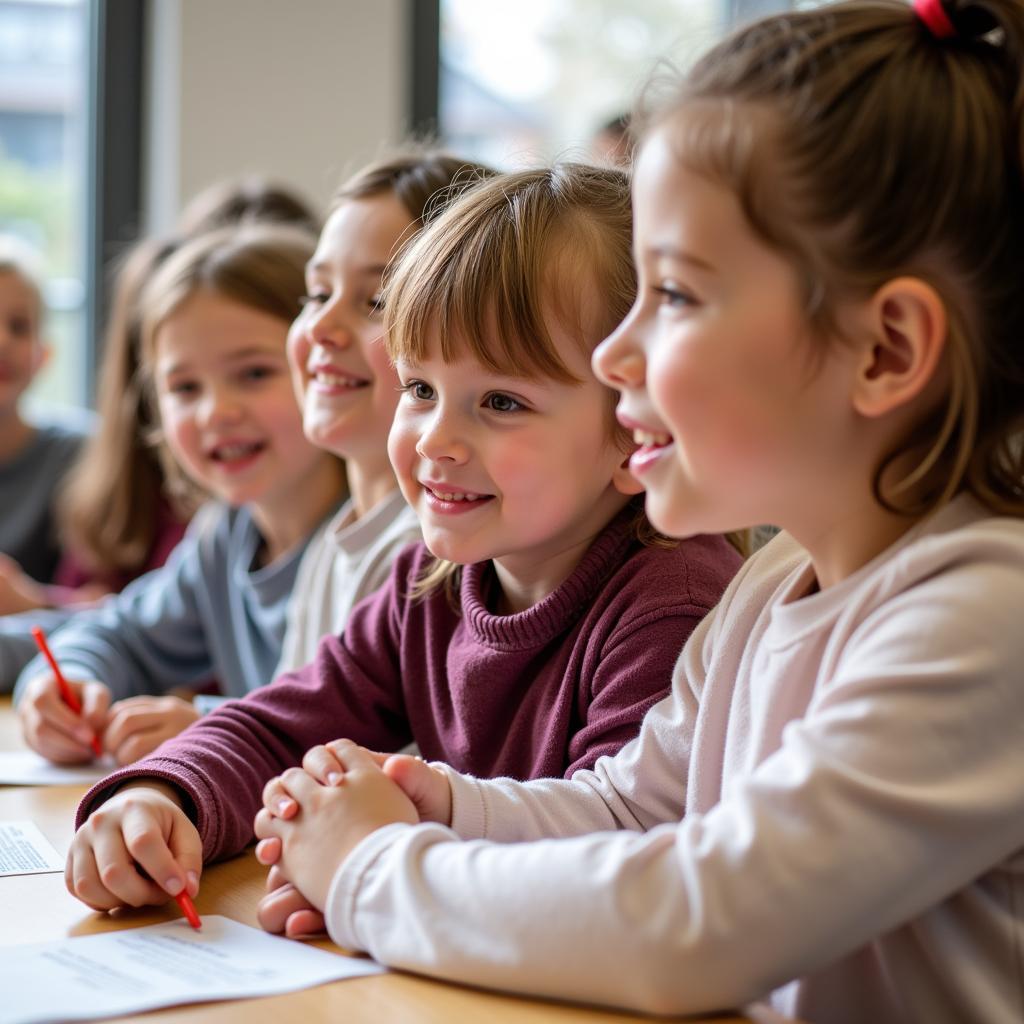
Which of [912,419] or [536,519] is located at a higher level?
[912,419]

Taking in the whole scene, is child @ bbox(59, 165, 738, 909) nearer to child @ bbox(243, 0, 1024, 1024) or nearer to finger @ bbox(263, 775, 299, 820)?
finger @ bbox(263, 775, 299, 820)

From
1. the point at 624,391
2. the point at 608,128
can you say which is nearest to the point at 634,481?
the point at 624,391

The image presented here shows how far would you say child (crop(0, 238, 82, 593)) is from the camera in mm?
2518

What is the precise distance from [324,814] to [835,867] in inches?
12.8

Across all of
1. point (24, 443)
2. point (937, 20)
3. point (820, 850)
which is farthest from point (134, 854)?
point (24, 443)

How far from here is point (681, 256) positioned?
2.48 ft

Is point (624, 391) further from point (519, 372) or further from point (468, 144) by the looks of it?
point (468, 144)

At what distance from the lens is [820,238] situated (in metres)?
0.72

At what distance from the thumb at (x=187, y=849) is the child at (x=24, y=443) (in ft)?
5.45

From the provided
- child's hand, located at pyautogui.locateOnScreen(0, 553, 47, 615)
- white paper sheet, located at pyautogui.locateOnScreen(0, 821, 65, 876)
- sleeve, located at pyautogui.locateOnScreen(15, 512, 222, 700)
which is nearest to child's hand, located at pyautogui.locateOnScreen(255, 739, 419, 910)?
white paper sheet, located at pyautogui.locateOnScreen(0, 821, 65, 876)

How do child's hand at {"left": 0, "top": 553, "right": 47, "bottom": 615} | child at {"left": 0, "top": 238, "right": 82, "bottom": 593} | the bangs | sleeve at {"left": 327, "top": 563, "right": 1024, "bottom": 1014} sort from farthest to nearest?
child at {"left": 0, "top": 238, "right": 82, "bottom": 593}
child's hand at {"left": 0, "top": 553, "right": 47, "bottom": 615}
the bangs
sleeve at {"left": 327, "top": 563, "right": 1024, "bottom": 1014}

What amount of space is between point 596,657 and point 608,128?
1.83 meters

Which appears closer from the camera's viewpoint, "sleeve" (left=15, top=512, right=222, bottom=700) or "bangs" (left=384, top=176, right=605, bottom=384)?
"bangs" (left=384, top=176, right=605, bottom=384)

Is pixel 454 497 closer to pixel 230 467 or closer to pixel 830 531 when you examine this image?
pixel 830 531
